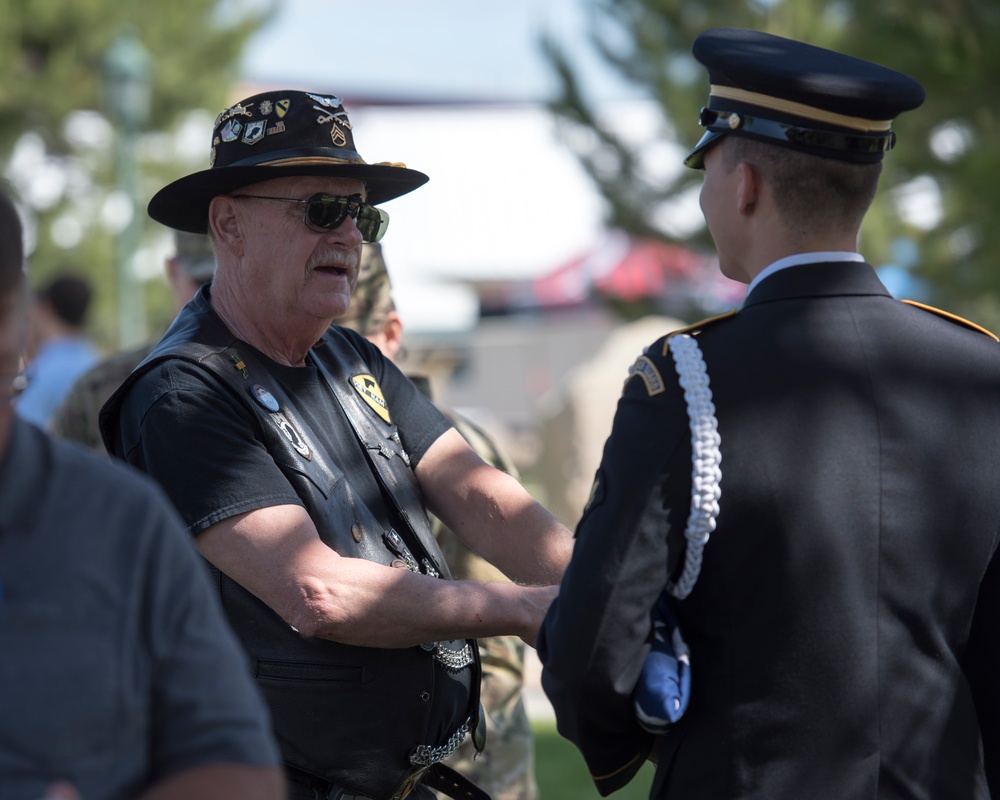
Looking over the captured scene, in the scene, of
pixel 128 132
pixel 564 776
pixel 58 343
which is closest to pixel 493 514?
pixel 564 776

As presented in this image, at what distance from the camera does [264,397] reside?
263cm

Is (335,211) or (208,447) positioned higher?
(335,211)

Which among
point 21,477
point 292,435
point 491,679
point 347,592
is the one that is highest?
point 21,477

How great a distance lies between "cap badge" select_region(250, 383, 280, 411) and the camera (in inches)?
103

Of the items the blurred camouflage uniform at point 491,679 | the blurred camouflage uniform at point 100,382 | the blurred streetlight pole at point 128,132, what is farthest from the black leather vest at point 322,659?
the blurred streetlight pole at point 128,132

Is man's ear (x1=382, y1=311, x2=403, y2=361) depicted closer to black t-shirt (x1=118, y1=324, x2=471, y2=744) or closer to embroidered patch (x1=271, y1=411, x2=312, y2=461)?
black t-shirt (x1=118, y1=324, x2=471, y2=744)

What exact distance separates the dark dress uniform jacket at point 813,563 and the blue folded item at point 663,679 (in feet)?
0.09

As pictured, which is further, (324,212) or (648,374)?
(324,212)

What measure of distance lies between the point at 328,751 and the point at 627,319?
13.3 metres

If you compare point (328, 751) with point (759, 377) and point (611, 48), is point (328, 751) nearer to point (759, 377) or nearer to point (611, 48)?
point (759, 377)

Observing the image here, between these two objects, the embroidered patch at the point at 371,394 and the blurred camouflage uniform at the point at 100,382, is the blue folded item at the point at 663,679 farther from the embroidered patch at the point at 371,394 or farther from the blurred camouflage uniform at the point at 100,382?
the blurred camouflage uniform at the point at 100,382

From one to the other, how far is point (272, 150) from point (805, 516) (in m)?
1.53

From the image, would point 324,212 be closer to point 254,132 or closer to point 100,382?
point 254,132

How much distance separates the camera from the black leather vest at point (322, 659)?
8.34 ft
